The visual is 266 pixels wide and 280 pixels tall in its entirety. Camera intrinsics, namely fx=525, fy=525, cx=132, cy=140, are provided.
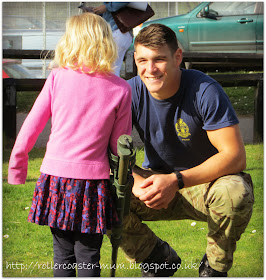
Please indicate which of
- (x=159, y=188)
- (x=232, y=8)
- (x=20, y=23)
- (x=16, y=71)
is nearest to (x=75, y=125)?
(x=159, y=188)

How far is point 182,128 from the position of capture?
3.16m

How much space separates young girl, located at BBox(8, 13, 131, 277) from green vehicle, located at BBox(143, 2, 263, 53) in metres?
7.85

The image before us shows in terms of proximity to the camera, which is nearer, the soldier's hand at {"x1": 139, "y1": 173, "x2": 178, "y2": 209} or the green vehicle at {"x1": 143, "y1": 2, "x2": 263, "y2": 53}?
the soldier's hand at {"x1": 139, "y1": 173, "x2": 178, "y2": 209}

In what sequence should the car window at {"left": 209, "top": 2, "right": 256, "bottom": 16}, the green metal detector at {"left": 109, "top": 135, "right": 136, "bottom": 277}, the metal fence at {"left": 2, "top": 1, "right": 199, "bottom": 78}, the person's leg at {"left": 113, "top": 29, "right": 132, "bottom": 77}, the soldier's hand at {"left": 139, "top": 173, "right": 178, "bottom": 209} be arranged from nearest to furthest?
the green metal detector at {"left": 109, "top": 135, "right": 136, "bottom": 277} → the soldier's hand at {"left": 139, "top": 173, "right": 178, "bottom": 209} → the person's leg at {"left": 113, "top": 29, "right": 132, "bottom": 77} → the car window at {"left": 209, "top": 2, "right": 256, "bottom": 16} → the metal fence at {"left": 2, "top": 1, "right": 199, "bottom": 78}

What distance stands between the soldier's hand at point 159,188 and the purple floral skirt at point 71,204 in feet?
1.02

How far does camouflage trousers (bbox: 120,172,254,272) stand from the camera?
9.46 feet

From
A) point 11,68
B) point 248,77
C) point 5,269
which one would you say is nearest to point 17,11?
point 11,68

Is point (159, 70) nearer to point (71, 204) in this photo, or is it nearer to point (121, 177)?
point (121, 177)

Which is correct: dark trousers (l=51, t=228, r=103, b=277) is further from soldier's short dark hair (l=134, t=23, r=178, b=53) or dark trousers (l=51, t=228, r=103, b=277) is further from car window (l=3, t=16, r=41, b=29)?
car window (l=3, t=16, r=41, b=29)

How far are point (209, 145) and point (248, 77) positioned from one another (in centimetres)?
466

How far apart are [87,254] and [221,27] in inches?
351

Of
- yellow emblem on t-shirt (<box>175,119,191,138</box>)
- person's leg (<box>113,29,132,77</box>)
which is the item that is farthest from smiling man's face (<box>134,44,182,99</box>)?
person's leg (<box>113,29,132,77</box>)

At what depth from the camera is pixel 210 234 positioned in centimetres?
299

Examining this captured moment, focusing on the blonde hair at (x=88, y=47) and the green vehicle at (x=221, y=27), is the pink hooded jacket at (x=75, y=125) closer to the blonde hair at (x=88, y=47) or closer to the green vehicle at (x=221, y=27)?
the blonde hair at (x=88, y=47)
